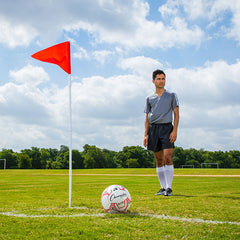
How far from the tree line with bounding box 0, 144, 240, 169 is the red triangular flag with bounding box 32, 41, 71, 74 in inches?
3919

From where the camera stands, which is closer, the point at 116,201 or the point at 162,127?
the point at 116,201

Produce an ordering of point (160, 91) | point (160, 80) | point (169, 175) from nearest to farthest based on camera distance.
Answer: point (169, 175)
point (160, 80)
point (160, 91)

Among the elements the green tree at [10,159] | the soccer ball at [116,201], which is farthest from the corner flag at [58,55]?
the green tree at [10,159]

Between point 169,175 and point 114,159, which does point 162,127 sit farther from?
point 114,159

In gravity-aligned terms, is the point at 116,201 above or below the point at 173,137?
below

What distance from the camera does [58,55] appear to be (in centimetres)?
591

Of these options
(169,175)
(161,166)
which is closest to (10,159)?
(161,166)

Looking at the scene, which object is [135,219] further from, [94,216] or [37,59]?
[37,59]

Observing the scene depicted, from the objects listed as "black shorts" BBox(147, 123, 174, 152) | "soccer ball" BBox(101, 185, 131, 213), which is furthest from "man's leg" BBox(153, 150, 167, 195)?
"soccer ball" BBox(101, 185, 131, 213)

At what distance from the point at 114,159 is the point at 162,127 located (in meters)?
108

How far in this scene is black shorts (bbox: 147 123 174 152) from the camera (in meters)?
7.03

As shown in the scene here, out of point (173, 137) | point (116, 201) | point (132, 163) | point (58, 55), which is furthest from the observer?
point (132, 163)

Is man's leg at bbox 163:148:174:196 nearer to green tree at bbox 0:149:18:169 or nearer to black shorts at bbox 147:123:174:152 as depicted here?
black shorts at bbox 147:123:174:152

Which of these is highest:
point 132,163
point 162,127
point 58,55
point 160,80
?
point 58,55
